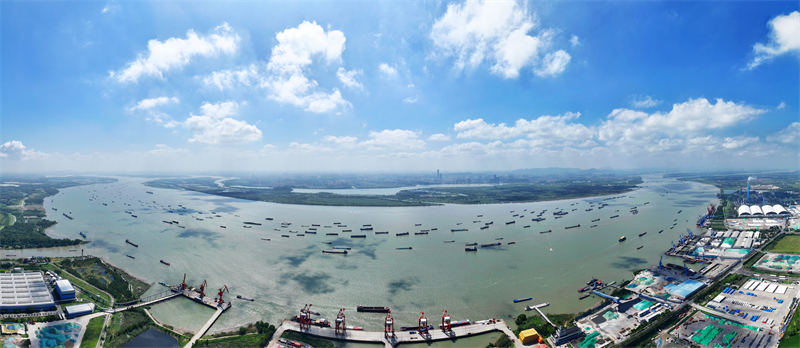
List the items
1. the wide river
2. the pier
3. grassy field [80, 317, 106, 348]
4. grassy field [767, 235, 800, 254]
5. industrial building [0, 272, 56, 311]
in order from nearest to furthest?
grassy field [80, 317, 106, 348] < the pier < industrial building [0, 272, 56, 311] < the wide river < grassy field [767, 235, 800, 254]

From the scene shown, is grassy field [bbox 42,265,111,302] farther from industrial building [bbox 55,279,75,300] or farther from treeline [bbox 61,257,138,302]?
industrial building [bbox 55,279,75,300]

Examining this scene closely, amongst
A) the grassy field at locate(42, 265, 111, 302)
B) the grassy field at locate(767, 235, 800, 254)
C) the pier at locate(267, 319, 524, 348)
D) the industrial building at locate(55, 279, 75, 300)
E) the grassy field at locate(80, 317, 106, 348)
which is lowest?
the pier at locate(267, 319, 524, 348)

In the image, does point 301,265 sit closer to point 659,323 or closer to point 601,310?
point 601,310

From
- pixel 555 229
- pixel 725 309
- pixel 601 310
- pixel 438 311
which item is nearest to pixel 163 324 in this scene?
pixel 438 311

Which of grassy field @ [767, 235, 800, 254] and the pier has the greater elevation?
grassy field @ [767, 235, 800, 254]

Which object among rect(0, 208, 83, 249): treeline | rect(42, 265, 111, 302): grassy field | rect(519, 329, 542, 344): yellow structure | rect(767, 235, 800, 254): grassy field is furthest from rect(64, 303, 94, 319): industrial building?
rect(767, 235, 800, 254): grassy field

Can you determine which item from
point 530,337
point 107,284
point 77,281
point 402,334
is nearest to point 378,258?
point 402,334

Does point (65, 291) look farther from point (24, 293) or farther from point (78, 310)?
point (78, 310)
